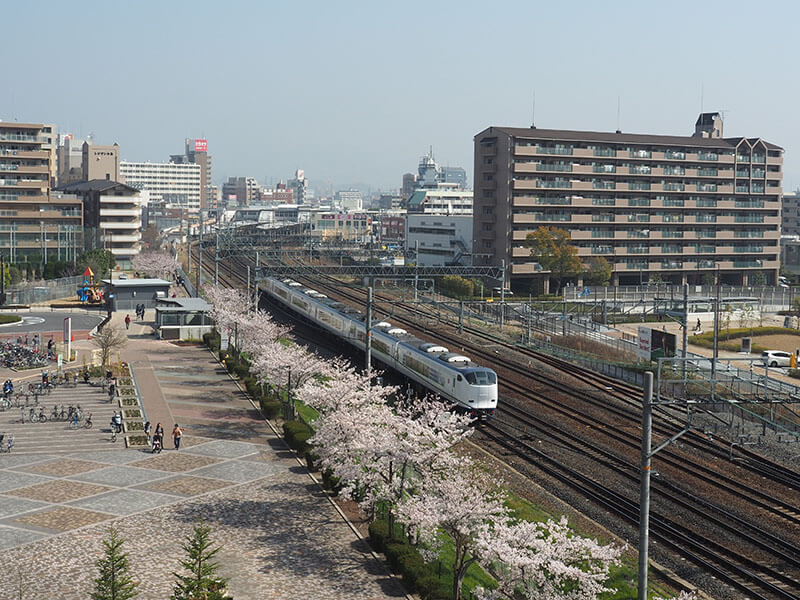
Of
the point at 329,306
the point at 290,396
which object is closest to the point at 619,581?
the point at 290,396

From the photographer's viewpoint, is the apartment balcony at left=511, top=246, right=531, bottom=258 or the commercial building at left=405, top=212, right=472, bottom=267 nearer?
the apartment balcony at left=511, top=246, right=531, bottom=258

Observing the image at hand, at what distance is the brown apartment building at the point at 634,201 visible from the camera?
100562mm

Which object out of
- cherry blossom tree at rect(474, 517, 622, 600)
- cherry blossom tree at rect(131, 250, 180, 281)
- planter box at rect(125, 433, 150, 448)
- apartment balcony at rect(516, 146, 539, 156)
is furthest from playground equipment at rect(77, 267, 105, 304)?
cherry blossom tree at rect(474, 517, 622, 600)

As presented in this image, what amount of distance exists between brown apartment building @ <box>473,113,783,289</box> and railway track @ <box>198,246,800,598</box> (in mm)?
55017

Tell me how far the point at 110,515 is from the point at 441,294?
250 ft

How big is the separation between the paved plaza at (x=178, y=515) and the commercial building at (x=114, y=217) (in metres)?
82.6

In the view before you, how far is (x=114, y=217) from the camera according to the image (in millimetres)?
118250

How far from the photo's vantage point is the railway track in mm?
23844

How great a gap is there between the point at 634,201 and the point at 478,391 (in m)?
71.9

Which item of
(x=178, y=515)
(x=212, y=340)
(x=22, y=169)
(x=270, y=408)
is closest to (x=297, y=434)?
(x=270, y=408)

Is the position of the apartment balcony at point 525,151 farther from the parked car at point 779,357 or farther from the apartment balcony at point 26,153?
the apartment balcony at point 26,153

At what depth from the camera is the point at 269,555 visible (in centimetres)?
2453

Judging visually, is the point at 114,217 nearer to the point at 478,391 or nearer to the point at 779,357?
the point at 779,357

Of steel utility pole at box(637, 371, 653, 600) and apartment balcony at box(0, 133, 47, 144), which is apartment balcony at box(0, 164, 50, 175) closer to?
apartment balcony at box(0, 133, 47, 144)
